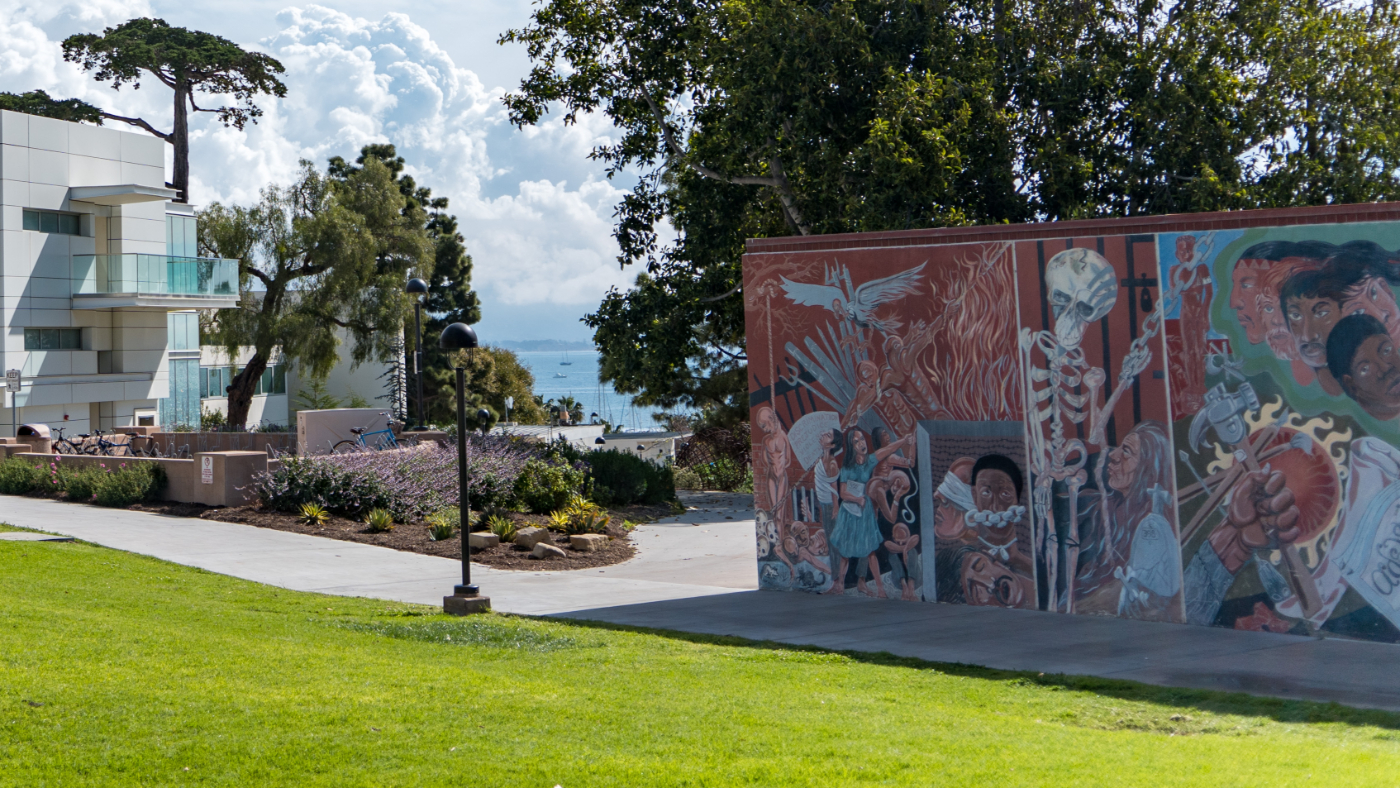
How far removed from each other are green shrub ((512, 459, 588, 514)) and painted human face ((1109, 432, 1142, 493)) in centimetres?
1041

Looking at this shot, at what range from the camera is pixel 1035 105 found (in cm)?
2144

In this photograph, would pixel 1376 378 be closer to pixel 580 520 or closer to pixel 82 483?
pixel 580 520

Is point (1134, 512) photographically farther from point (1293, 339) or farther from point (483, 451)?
point (483, 451)

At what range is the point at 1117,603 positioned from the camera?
11727 mm

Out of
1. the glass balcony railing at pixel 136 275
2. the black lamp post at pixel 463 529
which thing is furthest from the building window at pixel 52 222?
the black lamp post at pixel 463 529

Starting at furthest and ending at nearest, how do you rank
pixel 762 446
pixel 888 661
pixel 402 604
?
1. pixel 762 446
2. pixel 402 604
3. pixel 888 661

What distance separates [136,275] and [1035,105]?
26122 millimetres

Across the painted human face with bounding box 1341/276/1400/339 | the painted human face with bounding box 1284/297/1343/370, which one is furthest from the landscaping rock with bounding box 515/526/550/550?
the painted human face with bounding box 1341/276/1400/339

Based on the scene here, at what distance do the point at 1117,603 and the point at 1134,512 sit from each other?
3.06 ft

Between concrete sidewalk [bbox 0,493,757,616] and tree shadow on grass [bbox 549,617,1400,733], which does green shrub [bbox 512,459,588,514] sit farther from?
tree shadow on grass [bbox 549,617,1400,733]

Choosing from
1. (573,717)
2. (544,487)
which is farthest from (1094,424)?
(544,487)

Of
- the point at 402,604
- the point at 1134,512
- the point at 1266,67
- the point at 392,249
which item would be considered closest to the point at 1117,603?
the point at 1134,512

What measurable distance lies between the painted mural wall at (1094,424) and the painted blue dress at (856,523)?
23 millimetres

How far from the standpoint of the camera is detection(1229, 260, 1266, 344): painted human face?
10992 mm
